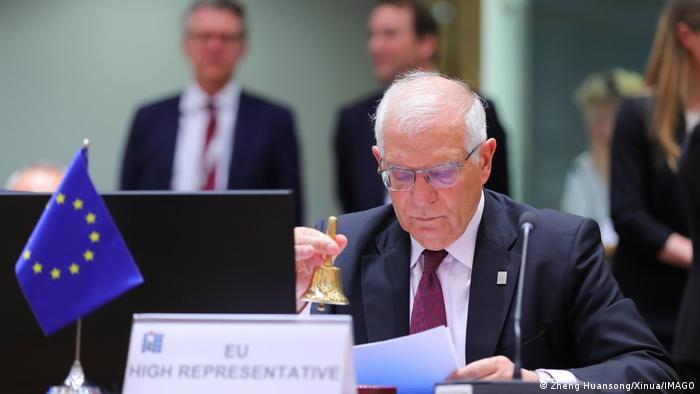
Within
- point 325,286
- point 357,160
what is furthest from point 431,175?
point 357,160

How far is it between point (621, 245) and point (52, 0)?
4.35m

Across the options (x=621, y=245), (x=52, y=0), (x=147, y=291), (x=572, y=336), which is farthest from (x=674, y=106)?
(x=52, y=0)

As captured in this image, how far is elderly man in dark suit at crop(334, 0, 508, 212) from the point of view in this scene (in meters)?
5.93

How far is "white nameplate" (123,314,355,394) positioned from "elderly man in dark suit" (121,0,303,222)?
3.43 m

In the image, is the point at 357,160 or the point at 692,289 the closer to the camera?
the point at 692,289

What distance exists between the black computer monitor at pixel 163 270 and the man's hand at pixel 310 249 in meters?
0.23

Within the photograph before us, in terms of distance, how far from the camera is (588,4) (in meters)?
7.40

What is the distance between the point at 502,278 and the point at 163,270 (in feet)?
2.88

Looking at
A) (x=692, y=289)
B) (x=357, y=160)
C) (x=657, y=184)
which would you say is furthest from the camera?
(x=357, y=160)

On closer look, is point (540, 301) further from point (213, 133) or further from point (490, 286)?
point (213, 133)

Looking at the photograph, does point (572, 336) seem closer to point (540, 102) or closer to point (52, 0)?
point (540, 102)

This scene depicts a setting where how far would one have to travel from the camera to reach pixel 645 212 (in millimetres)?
4887

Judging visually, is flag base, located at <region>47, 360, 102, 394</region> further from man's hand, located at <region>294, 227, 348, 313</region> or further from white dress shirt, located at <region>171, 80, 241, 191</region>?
white dress shirt, located at <region>171, 80, 241, 191</region>

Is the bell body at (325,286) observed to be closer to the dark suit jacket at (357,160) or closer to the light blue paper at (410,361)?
the light blue paper at (410,361)
